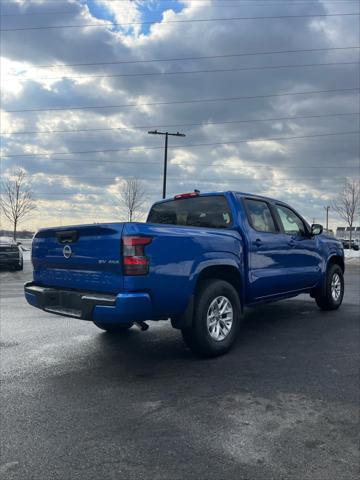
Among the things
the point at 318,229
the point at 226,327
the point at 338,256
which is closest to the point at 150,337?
the point at 226,327

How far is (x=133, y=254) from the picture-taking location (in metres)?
4.09

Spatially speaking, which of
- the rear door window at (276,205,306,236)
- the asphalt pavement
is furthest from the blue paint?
the asphalt pavement

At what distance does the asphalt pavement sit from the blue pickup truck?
1.81ft

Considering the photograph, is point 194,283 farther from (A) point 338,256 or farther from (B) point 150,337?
(A) point 338,256

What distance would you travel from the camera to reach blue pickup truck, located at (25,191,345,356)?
415 cm

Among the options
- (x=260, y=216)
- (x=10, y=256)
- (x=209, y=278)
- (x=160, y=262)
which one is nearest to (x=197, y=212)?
(x=260, y=216)

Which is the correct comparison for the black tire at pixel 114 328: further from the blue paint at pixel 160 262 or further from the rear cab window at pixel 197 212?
the rear cab window at pixel 197 212

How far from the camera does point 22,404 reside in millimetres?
3531

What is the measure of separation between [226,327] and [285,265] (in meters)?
1.70

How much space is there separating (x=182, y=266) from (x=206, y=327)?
31.3 inches

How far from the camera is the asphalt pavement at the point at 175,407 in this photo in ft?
8.52

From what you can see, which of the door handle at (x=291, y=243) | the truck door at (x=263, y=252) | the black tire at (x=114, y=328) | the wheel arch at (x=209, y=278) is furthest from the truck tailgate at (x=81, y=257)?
the door handle at (x=291, y=243)

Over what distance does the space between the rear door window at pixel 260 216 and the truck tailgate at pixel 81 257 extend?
7.31 feet

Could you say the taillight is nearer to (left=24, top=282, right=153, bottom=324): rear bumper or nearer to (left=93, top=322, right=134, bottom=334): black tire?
(left=24, top=282, right=153, bottom=324): rear bumper
